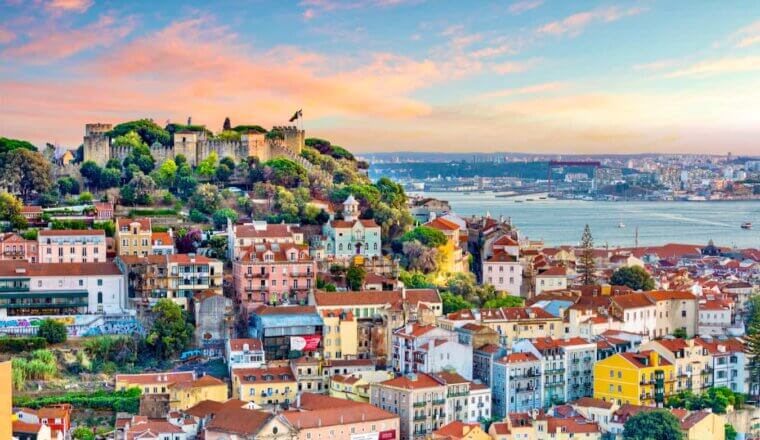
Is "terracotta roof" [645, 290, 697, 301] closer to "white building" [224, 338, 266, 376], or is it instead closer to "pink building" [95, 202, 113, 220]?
"white building" [224, 338, 266, 376]

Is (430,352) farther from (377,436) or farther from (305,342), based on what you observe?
(377,436)

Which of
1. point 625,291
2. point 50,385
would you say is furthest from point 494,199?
point 50,385

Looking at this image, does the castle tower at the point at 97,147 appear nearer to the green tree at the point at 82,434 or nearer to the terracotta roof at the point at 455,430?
the green tree at the point at 82,434

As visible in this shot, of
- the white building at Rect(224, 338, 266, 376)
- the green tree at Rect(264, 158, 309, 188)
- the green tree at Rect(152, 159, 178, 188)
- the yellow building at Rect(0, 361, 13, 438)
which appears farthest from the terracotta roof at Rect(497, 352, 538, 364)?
the yellow building at Rect(0, 361, 13, 438)

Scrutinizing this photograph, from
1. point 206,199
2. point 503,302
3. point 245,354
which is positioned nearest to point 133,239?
point 206,199

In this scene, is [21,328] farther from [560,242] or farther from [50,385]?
[560,242]
